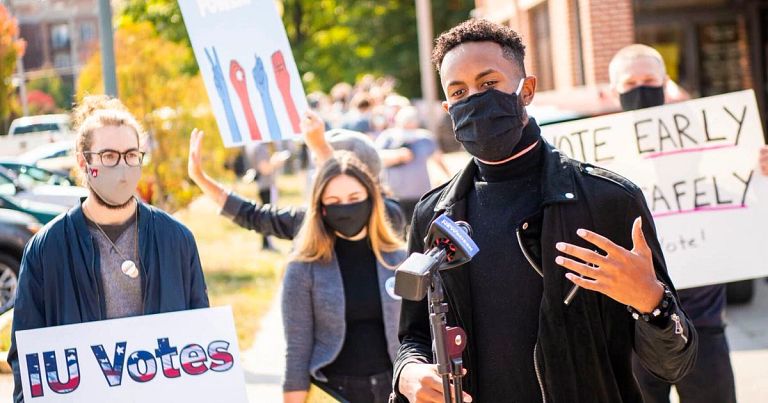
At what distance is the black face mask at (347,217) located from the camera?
493 centimetres

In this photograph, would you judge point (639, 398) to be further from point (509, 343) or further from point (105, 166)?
Result: point (105, 166)

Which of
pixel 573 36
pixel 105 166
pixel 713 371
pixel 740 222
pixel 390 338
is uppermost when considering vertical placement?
pixel 573 36

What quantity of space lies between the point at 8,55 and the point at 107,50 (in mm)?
2551

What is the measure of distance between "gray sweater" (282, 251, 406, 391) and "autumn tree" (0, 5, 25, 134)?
5.75 m

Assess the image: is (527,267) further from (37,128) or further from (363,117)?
(363,117)

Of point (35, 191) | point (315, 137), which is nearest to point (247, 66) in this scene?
point (315, 137)

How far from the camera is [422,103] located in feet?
121

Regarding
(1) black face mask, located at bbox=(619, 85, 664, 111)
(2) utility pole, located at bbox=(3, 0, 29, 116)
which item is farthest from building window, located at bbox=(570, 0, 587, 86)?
(1) black face mask, located at bbox=(619, 85, 664, 111)

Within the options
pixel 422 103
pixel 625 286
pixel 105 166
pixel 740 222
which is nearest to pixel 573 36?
pixel 740 222

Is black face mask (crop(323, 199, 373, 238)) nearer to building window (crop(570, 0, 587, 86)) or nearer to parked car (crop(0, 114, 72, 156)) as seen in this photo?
parked car (crop(0, 114, 72, 156))

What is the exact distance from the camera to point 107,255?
4160 mm

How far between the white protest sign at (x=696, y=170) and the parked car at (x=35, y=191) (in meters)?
8.41

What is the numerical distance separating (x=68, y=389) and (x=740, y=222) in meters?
3.19

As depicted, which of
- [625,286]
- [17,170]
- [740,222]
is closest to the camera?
[625,286]
